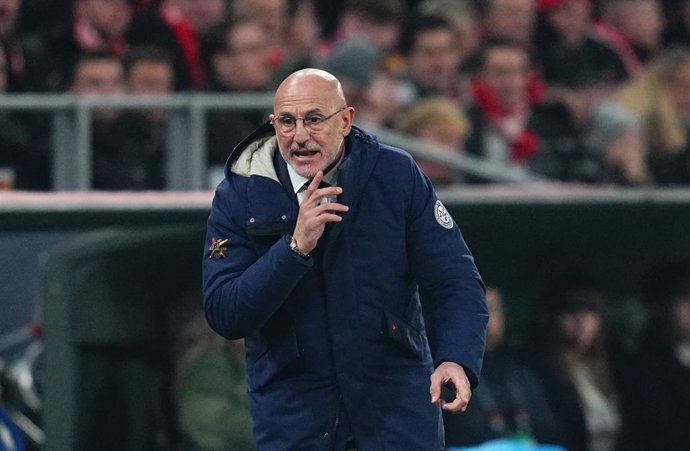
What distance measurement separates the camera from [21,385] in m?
7.92

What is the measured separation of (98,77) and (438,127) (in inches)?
66.0

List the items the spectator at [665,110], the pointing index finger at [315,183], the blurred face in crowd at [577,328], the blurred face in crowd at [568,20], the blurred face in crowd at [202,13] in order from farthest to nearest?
the blurred face in crowd at [568,20], the spectator at [665,110], the blurred face in crowd at [577,328], the blurred face in crowd at [202,13], the pointing index finger at [315,183]

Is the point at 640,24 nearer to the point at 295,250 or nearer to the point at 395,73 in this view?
the point at 395,73

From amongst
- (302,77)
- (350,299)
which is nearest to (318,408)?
(350,299)

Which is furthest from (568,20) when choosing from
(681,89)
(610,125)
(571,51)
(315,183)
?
(315,183)

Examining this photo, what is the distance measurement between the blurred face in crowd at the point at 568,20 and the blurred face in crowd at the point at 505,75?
1.09 m

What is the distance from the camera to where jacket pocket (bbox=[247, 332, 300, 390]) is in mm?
4383

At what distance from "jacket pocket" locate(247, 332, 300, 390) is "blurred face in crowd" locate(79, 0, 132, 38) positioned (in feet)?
13.7

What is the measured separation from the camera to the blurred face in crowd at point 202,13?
8.57m

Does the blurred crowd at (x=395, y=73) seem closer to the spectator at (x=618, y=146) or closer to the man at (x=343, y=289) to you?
the spectator at (x=618, y=146)

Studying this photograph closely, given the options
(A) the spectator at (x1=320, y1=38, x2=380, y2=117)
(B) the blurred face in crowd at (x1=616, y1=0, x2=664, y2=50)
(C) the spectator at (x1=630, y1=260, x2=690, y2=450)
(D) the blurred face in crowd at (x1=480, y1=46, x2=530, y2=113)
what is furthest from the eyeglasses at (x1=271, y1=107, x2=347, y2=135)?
(B) the blurred face in crowd at (x1=616, y1=0, x2=664, y2=50)

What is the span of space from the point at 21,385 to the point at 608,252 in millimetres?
3720

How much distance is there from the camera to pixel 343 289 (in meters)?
4.39

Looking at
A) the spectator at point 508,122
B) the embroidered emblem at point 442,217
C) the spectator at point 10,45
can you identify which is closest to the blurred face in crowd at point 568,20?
the spectator at point 508,122
